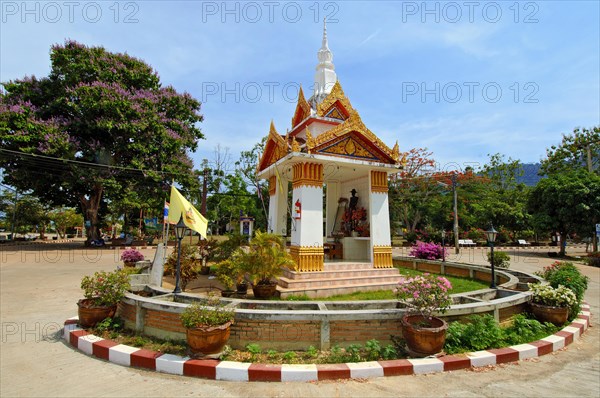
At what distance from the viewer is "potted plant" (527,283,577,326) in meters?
6.09

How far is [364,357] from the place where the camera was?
4.64 meters

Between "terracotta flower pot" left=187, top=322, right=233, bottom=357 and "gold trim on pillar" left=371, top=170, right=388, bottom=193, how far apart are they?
Answer: 675 centimetres

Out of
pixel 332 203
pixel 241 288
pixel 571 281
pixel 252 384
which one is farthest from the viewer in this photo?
pixel 332 203

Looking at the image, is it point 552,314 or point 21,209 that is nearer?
point 552,314

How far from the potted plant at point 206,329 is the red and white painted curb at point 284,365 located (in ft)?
0.51

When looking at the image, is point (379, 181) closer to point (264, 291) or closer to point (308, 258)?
point (308, 258)

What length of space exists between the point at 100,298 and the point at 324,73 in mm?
10121

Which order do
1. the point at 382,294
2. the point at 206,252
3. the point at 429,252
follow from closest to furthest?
the point at 382,294 → the point at 206,252 → the point at 429,252

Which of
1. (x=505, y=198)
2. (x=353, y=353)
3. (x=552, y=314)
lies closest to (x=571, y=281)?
(x=552, y=314)

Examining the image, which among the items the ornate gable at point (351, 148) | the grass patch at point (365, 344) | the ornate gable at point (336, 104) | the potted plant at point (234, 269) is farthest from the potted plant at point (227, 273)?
the ornate gable at point (336, 104)

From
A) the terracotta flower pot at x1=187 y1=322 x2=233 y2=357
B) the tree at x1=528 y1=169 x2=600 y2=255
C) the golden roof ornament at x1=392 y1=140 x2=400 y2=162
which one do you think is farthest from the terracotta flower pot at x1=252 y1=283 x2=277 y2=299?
the tree at x1=528 y1=169 x2=600 y2=255

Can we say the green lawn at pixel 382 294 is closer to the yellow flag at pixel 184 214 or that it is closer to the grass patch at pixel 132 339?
the yellow flag at pixel 184 214

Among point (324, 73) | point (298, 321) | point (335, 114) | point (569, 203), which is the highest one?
point (324, 73)

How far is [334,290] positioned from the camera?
8.12 metres
